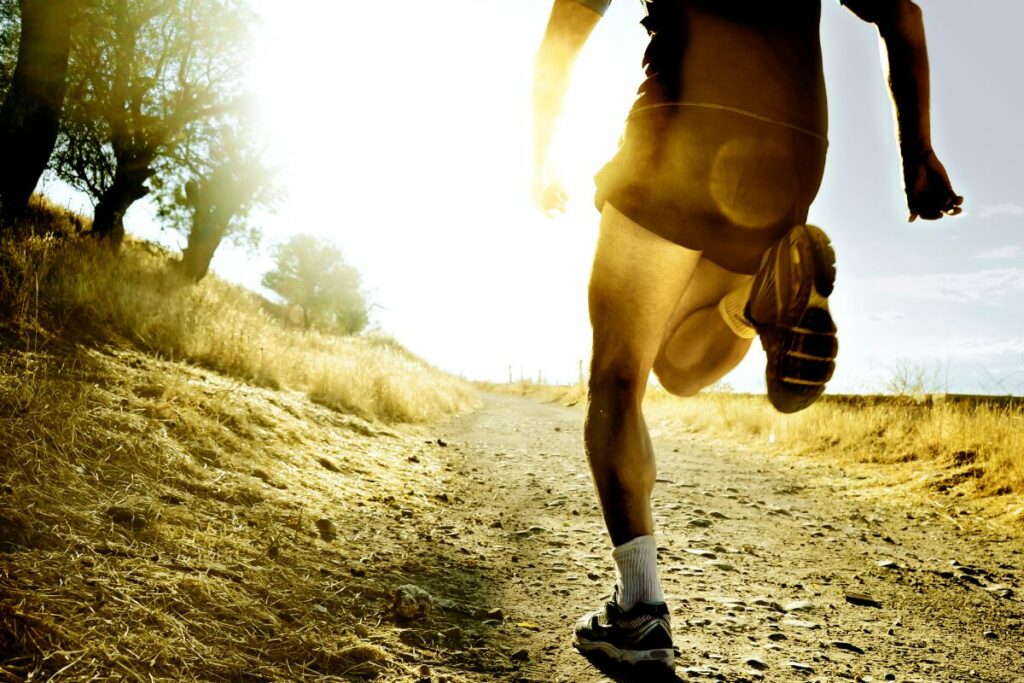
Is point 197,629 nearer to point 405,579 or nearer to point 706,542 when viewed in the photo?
point 405,579

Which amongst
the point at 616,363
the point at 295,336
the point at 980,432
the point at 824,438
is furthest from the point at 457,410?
the point at 616,363

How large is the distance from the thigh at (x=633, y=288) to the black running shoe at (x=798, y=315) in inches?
9.5

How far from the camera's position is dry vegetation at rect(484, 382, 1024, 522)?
436 cm

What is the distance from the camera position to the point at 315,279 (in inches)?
1432

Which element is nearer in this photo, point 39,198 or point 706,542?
point 706,542

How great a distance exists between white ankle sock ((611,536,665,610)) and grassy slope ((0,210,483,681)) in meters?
0.68

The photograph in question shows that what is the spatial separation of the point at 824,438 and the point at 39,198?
19698 millimetres

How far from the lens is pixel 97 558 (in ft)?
5.59

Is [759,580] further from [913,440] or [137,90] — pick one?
[137,90]

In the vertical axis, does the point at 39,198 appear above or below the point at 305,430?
above

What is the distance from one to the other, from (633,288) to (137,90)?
16.4 meters

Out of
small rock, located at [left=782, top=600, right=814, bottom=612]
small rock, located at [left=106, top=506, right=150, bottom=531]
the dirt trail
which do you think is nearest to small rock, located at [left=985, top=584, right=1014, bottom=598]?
the dirt trail

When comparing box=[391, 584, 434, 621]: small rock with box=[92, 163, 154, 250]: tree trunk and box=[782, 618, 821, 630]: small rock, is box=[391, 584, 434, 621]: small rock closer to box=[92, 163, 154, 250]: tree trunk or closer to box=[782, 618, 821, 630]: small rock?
box=[782, 618, 821, 630]: small rock

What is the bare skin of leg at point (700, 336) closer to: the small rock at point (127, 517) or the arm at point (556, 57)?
the arm at point (556, 57)
